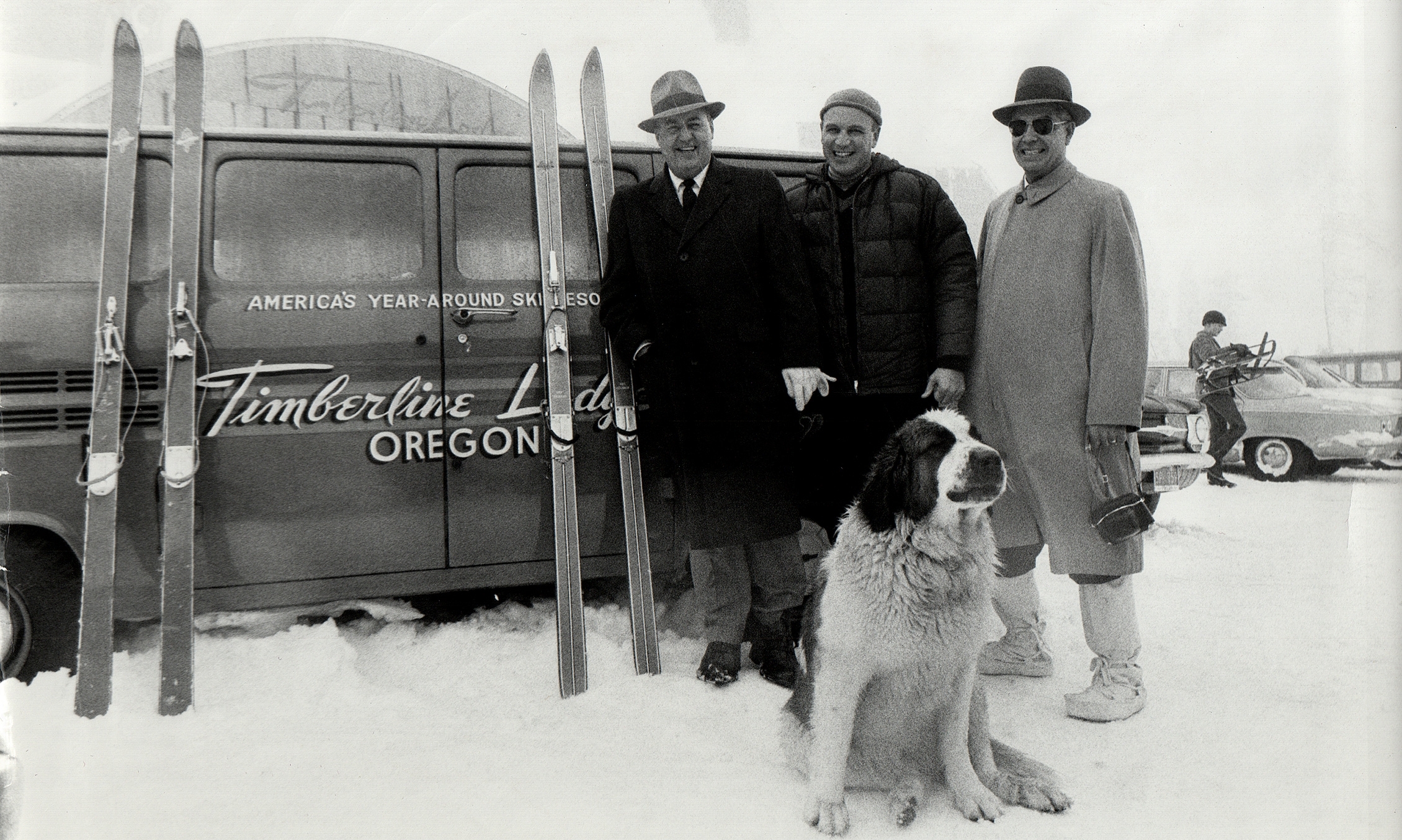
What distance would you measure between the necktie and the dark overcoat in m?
0.02

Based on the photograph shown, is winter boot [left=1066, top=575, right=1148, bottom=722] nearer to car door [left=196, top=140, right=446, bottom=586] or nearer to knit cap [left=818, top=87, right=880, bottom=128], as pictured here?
knit cap [left=818, top=87, right=880, bottom=128]

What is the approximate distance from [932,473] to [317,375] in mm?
1900

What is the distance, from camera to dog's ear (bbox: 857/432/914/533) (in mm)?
1859

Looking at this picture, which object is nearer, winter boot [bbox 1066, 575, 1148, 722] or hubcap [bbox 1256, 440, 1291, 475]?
winter boot [bbox 1066, 575, 1148, 722]

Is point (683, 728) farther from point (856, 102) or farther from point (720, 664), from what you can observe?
point (856, 102)

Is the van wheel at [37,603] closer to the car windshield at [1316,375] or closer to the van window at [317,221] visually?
the van window at [317,221]

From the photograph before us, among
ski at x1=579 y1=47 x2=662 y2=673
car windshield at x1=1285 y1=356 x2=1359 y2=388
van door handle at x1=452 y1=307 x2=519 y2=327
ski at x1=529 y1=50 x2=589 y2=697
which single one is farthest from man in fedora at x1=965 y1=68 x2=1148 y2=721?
van door handle at x1=452 y1=307 x2=519 y2=327

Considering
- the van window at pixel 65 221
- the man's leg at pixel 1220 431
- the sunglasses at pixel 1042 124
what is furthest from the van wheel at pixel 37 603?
the man's leg at pixel 1220 431

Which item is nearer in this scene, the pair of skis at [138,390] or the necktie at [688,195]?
the pair of skis at [138,390]

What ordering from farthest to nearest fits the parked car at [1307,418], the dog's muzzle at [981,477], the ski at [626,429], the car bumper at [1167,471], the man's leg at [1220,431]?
the man's leg at [1220,431]
the car bumper at [1167,471]
the parked car at [1307,418]
the ski at [626,429]
the dog's muzzle at [981,477]

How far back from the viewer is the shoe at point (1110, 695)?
2275 millimetres

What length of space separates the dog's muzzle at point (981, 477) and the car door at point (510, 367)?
1158 mm

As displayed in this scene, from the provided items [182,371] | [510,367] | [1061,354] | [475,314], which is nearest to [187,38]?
[182,371]

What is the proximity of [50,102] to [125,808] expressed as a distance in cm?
205
